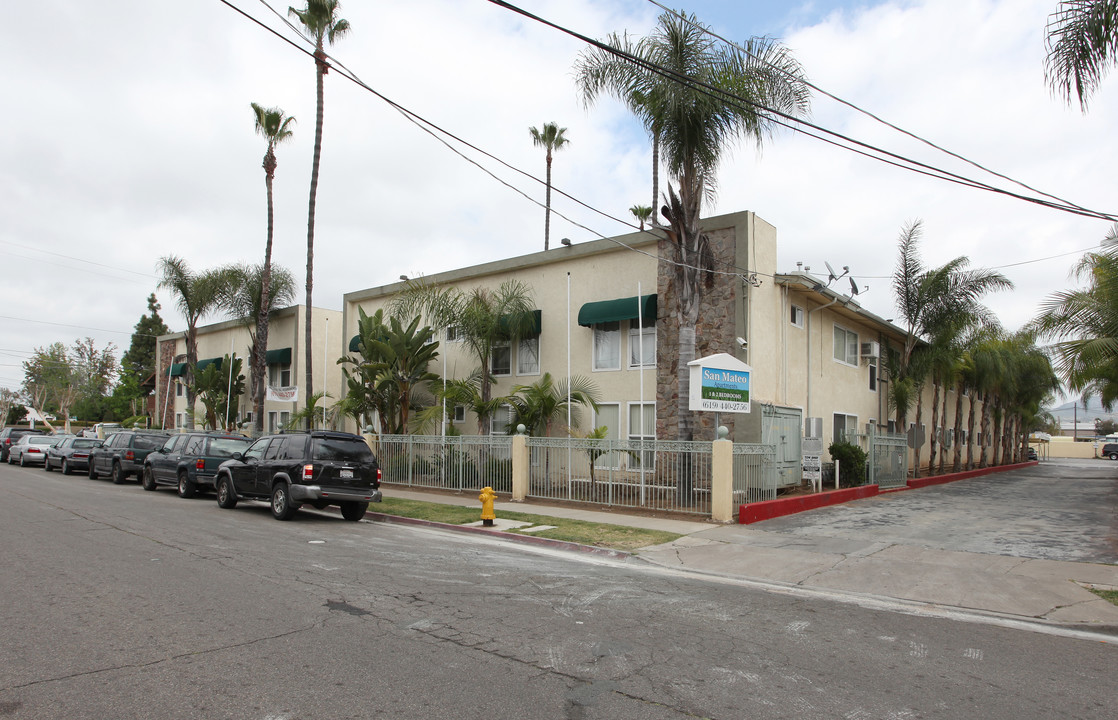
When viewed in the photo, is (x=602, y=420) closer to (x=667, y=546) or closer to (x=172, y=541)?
(x=667, y=546)

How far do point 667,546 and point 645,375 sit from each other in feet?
26.0

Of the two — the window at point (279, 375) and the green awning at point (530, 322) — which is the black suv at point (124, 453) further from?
the green awning at point (530, 322)

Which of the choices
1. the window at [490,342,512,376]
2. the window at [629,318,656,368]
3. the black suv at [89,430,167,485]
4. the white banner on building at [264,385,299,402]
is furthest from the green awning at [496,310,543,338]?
the black suv at [89,430,167,485]

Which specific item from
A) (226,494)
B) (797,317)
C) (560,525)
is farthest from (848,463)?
(226,494)

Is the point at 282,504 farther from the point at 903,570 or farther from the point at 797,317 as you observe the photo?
the point at 797,317

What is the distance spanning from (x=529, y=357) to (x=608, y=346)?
9.97 ft

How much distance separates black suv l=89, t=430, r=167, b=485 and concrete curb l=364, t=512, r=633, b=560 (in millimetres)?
11676

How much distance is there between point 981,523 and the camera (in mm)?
14742

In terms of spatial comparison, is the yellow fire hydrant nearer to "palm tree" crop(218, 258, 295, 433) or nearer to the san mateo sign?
the san mateo sign

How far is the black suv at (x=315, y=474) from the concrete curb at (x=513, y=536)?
553mm

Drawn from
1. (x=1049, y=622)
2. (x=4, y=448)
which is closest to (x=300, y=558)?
(x=1049, y=622)

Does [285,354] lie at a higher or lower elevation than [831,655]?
higher

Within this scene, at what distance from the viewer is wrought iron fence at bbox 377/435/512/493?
1867 cm

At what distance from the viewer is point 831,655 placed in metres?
6.12
